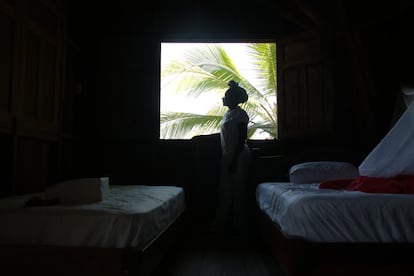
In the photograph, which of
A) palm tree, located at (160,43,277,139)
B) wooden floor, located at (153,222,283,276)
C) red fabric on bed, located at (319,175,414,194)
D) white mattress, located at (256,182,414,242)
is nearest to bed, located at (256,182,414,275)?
white mattress, located at (256,182,414,242)

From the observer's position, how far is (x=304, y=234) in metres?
1.68

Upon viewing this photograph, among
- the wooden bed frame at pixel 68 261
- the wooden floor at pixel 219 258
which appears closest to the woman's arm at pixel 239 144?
the wooden floor at pixel 219 258

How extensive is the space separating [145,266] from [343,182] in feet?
4.64

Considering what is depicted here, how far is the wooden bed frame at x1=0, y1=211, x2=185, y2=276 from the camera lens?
1.46 m

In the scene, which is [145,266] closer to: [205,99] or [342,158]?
[342,158]

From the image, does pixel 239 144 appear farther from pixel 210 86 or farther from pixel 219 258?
pixel 210 86

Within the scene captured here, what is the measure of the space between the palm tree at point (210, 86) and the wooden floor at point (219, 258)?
3513mm

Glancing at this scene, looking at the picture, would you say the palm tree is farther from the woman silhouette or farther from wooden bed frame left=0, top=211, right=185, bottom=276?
wooden bed frame left=0, top=211, right=185, bottom=276

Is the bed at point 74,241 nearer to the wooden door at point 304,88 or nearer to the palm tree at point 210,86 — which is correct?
the wooden door at point 304,88

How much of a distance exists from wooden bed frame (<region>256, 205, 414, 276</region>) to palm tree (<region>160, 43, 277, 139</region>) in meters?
5.09

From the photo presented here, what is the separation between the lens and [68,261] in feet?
4.85

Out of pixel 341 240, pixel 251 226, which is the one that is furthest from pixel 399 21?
pixel 341 240

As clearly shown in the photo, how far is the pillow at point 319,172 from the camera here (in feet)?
10.2

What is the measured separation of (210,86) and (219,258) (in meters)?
4.61
